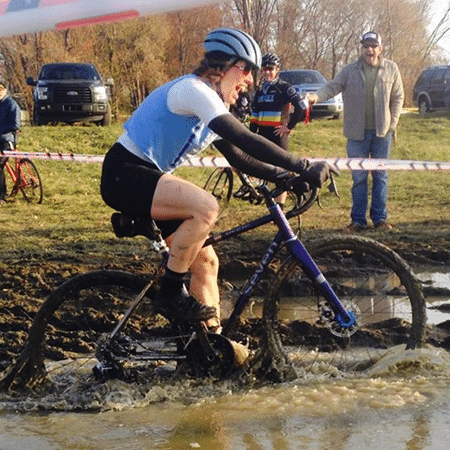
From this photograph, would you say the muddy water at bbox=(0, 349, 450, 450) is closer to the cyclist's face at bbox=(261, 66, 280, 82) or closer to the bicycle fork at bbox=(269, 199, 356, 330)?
the bicycle fork at bbox=(269, 199, 356, 330)

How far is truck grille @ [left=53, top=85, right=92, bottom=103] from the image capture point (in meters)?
24.9

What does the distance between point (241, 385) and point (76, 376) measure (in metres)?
0.89

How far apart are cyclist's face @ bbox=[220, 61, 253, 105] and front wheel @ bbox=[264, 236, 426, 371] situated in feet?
2.90

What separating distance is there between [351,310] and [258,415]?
852mm

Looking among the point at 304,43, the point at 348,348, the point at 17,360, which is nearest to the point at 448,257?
the point at 348,348

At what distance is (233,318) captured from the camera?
17.2 feet

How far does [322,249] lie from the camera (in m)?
5.25

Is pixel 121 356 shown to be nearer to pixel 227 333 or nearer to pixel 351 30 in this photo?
pixel 227 333

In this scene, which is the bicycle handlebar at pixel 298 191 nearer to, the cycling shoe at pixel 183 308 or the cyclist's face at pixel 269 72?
the cycling shoe at pixel 183 308

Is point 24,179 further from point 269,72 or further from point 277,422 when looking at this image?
point 277,422

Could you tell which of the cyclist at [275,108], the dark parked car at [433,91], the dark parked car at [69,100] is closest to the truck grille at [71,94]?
the dark parked car at [69,100]

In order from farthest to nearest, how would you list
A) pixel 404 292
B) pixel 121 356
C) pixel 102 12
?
pixel 404 292
pixel 121 356
pixel 102 12

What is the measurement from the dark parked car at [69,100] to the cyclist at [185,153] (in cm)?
2028

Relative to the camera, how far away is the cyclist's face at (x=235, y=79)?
197 inches
